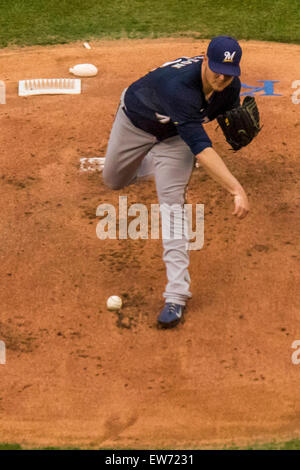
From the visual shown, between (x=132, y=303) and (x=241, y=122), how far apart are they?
1525 mm

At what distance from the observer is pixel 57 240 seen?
19.1 ft

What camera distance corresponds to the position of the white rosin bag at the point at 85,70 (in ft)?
26.9

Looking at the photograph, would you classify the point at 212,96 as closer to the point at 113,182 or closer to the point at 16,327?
the point at 113,182

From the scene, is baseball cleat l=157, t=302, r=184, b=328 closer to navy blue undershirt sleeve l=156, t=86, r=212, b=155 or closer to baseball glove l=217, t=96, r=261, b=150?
navy blue undershirt sleeve l=156, t=86, r=212, b=155

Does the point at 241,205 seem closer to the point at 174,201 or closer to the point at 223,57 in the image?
the point at 174,201

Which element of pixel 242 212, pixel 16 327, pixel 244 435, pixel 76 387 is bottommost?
pixel 244 435

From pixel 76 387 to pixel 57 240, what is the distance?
1626 mm

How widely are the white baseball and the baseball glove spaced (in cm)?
145

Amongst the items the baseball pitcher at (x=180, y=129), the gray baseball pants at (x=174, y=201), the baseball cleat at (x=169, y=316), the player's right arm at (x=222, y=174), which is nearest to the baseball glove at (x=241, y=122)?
the baseball pitcher at (x=180, y=129)

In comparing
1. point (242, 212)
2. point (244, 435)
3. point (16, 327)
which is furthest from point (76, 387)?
point (242, 212)

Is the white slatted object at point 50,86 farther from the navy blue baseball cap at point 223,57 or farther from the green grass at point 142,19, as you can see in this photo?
the navy blue baseball cap at point 223,57

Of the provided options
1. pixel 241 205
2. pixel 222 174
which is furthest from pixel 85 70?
pixel 241 205

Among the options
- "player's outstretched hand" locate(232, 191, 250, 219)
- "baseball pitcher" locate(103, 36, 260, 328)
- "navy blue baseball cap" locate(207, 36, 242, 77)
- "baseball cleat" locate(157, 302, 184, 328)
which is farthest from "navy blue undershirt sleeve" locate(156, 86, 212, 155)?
"baseball cleat" locate(157, 302, 184, 328)

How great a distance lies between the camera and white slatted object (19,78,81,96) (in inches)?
309
